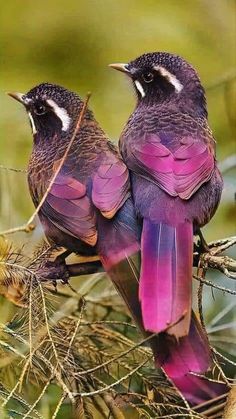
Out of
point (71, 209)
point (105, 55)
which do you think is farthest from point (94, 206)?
point (105, 55)

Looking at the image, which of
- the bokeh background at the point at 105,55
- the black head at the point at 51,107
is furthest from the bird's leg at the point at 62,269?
the bokeh background at the point at 105,55

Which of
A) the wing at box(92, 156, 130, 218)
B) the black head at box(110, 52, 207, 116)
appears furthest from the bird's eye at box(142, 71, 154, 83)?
the wing at box(92, 156, 130, 218)

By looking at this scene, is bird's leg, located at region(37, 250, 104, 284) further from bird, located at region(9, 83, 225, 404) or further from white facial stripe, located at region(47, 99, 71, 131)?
white facial stripe, located at region(47, 99, 71, 131)

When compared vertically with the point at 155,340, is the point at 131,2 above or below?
above

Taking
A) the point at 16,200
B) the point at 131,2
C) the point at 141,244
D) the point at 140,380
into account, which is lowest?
the point at 140,380

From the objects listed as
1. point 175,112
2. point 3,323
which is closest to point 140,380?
point 3,323

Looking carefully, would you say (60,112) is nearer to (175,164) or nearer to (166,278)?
(175,164)

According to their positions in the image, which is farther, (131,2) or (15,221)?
(131,2)

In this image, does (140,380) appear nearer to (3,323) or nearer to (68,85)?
(3,323)
